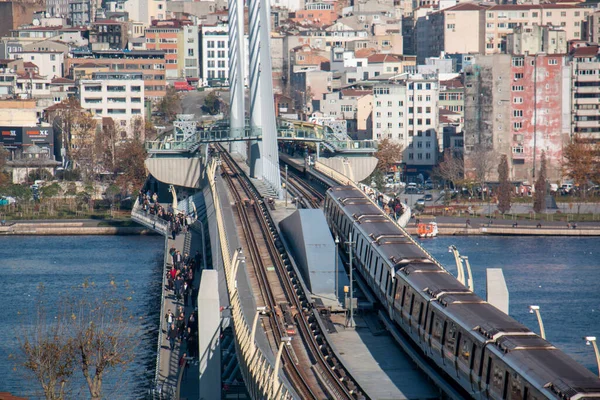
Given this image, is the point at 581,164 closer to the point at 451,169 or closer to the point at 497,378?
the point at 451,169

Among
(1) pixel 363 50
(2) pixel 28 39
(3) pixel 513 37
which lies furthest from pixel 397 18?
(3) pixel 513 37

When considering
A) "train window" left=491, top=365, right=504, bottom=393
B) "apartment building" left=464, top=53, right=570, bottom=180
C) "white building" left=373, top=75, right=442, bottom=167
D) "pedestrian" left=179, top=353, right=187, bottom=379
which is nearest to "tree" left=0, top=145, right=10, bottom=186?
"white building" left=373, top=75, right=442, bottom=167

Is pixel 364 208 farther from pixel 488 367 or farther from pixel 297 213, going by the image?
pixel 488 367

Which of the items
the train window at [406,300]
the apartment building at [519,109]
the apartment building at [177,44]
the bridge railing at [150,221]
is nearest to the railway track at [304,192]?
the bridge railing at [150,221]

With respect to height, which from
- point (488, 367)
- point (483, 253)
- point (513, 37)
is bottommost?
point (483, 253)

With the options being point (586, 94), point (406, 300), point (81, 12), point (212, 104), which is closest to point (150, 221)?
point (406, 300)

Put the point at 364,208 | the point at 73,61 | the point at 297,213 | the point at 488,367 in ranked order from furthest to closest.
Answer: the point at 73,61, the point at 364,208, the point at 297,213, the point at 488,367

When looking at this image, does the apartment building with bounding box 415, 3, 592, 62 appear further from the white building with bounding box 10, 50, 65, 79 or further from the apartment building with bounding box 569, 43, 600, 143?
the apartment building with bounding box 569, 43, 600, 143
